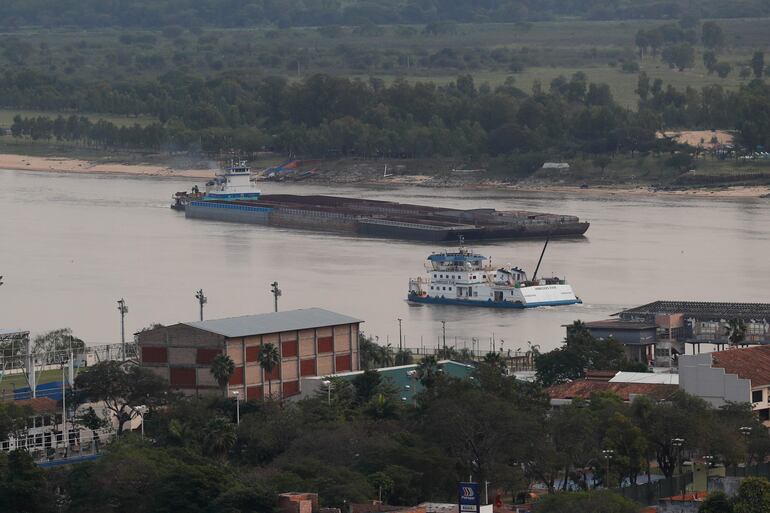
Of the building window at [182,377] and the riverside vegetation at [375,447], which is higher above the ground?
the building window at [182,377]

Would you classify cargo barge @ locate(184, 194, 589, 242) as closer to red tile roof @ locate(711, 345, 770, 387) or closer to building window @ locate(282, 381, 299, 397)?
building window @ locate(282, 381, 299, 397)

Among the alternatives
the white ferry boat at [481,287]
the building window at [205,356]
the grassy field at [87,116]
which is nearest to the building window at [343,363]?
the building window at [205,356]

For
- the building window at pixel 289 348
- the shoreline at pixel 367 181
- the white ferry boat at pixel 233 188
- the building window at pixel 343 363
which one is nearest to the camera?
the building window at pixel 289 348

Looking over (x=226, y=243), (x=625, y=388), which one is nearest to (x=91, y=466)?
(x=625, y=388)

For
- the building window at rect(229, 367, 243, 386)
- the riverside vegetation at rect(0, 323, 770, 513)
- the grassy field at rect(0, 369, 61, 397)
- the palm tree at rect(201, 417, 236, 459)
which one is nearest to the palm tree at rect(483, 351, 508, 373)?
the riverside vegetation at rect(0, 323, 770, 513)

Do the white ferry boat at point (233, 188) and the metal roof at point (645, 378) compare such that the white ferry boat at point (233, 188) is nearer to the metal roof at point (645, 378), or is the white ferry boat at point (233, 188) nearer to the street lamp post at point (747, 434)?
the metal roof at point (645, 378)

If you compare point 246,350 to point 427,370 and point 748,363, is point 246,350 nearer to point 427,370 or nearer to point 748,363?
point 427,370

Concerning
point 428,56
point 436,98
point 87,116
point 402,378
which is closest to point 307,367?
point 402,378

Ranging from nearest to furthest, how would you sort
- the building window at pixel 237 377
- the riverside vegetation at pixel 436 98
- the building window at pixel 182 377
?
the building window at pixel 237 377, the building window at pixel 182 377, the riverside vegetation at pixel 436 98
